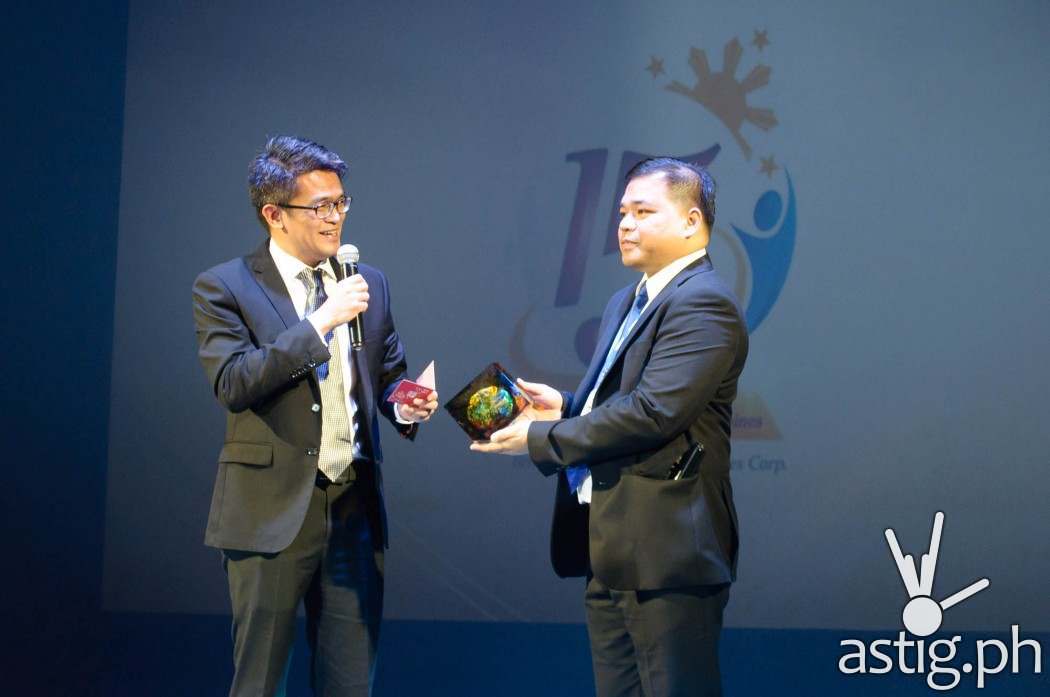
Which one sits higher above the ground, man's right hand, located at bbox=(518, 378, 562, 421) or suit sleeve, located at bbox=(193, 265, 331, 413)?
suit sleeve, located at bbox=(193, 265, 331, 413)

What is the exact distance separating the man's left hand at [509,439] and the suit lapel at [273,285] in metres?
0.54

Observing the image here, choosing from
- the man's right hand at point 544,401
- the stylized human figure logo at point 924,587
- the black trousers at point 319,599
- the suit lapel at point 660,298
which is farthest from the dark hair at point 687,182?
the stylized human figure logo at point 924,587

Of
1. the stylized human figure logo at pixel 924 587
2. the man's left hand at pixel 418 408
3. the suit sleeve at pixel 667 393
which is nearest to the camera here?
the suit sleeve at pixel 667 393

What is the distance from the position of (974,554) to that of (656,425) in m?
2.74

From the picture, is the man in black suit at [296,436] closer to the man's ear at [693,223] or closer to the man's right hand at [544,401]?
the man's right hand at [544,401]

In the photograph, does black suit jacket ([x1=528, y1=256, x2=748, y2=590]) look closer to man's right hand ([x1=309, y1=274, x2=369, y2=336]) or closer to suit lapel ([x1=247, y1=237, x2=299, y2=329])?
man's right hand ([x1=309, y1=274, x2=369, y2=336])

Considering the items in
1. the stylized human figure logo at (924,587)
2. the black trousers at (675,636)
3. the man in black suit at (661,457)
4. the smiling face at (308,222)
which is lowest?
the stylized human figure logo at (924,587)

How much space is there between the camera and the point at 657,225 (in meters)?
2.47

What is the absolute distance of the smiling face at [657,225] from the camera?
247 cm

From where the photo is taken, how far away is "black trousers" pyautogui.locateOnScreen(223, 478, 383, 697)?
2414 millimetres

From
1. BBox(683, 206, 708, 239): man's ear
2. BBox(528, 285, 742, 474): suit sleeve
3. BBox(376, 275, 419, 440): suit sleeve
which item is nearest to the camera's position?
BBox(528, 285, 742, 474): suit sleeve

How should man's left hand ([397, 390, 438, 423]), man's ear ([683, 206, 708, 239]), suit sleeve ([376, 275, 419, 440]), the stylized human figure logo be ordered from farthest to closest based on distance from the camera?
the stylized human figure logo
suit sleeve ([376, 275, 419, 440])
man's left hand ([397, 390, 438, 423])
man's ear ([683, 206, 708, 239])

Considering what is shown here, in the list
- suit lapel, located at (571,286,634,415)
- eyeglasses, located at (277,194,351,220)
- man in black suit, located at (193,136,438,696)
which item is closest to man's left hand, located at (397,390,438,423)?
man in black suit, located at (193,136,438,696)

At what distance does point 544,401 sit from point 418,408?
1.06 feet
